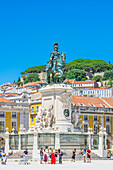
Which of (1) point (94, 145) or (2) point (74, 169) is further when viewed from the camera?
(1) point (94, 145)

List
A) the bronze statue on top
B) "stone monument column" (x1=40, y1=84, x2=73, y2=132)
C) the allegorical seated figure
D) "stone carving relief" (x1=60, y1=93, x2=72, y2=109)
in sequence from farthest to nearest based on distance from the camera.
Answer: the allegorical seated figure < the bronze statue on top < "stone carving relief" (x1=60, y1=93, x2=72, y2=109) < "stone monument column" (x1=40, y1=84, x2=73, y2=132)

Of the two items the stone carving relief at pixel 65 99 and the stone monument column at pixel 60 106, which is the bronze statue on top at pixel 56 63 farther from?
the stone carving relief at pixel 65 99

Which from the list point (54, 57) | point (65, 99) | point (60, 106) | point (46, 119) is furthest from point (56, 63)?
point (46, 119)

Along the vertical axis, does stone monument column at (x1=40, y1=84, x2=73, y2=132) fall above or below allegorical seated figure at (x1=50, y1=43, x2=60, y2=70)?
below

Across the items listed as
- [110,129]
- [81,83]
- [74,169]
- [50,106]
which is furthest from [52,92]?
[81,83]

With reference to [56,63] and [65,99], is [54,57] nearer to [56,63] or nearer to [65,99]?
[56,63]

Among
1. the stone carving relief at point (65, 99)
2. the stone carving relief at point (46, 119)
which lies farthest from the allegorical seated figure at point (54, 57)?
the stone carving relief at point (46, 119)

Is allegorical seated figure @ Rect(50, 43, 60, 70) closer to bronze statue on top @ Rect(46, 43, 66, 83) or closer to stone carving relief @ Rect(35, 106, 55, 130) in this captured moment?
bronze statue on top @ Rect(46, 43, 66, 83)

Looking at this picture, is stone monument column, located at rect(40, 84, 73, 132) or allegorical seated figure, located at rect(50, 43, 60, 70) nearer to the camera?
stone monument column, located at rect(40, 84, 73, 132)

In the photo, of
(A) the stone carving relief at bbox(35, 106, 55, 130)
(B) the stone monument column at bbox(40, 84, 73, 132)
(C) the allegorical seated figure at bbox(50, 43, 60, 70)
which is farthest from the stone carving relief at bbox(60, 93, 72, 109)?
(C) the allegorical seated figure at bbox(50, 43, 60, 70)

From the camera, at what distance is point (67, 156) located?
35.9 meters

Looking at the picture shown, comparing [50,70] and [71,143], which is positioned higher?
[50,70]

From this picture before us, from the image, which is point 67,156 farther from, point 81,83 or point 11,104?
point 81,83

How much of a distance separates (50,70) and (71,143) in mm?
6470
